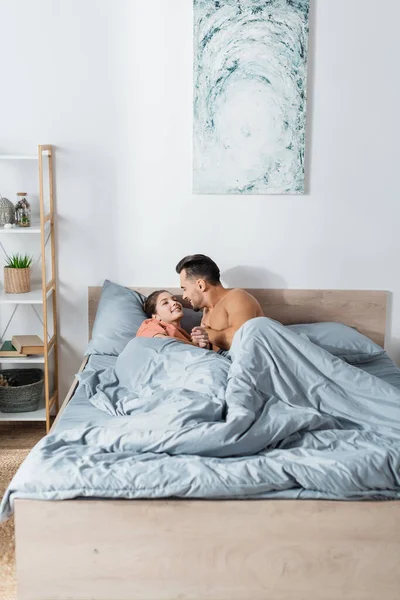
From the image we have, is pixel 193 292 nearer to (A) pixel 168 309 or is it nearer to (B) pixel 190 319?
(A) pixel 168 309

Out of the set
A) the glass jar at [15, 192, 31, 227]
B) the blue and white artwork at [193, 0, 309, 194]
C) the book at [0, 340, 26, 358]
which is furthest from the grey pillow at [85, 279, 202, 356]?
the blue and white artwork at [193, 0, 309, 194]

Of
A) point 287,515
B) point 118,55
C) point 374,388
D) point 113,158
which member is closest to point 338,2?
point 118,55

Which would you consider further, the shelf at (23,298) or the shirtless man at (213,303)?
the shelf at (23,298)

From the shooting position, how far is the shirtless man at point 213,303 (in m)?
3.24

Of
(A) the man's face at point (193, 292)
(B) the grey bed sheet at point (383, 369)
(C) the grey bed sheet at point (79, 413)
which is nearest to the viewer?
(C) the grey bed sheet at point (79, 413)

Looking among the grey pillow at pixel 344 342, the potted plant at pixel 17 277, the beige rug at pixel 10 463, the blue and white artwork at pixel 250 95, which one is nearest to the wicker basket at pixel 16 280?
the potted plant at pixel 17 277

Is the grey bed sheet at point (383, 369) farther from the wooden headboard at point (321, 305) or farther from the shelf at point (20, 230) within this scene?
the shelf at point (20, 230)

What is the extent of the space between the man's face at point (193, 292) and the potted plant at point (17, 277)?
30.7 inches

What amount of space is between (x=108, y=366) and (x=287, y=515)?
1.34m

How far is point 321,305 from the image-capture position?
148 inches

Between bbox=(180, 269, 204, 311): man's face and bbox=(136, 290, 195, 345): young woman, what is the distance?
7 centimetres

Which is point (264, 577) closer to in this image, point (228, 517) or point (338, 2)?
point (228, 517)

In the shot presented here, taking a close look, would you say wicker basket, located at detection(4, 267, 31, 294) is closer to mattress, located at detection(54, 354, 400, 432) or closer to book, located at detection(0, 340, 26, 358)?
book, located at detection(0, 340, 26, 358)

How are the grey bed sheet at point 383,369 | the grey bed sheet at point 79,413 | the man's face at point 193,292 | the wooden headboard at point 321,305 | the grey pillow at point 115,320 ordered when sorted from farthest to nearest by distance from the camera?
the wooden headboard at point 321,305, the grey pillow at point 115,320, the man's face at point 193,292, the grey bed sheet at point 383,369, the grey bed sheet at point 79,413
